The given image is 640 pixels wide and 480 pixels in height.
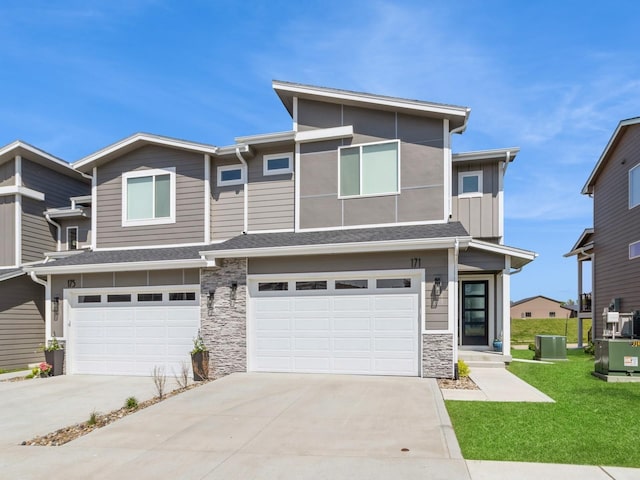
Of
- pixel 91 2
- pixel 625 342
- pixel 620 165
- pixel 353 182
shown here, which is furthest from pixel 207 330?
pixel 620 165

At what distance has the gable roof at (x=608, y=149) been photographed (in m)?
14.0

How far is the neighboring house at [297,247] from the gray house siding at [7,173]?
3.36m

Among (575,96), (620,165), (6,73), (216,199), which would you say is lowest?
(216,199)

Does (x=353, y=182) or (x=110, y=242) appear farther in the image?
(x=110, y=242)

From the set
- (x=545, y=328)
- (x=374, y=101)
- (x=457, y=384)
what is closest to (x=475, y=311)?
(x=457, y=384)

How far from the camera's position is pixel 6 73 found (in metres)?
12.8

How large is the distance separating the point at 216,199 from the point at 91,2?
5.56m

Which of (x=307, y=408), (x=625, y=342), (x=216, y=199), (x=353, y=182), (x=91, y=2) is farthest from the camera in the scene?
(x=216, y=199)

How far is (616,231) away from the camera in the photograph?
1548cm

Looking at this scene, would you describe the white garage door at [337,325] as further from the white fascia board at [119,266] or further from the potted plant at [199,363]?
the white fascia board at [119,266]

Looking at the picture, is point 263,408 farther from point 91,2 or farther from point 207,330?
point 91,2

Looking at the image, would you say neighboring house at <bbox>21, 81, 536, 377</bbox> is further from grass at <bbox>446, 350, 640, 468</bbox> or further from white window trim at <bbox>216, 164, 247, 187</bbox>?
grass at <bbox>446, 350, 640, 468</bbox>

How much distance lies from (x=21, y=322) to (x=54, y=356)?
10.1 feet

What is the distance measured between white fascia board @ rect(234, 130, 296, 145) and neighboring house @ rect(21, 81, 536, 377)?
0.05 meters
